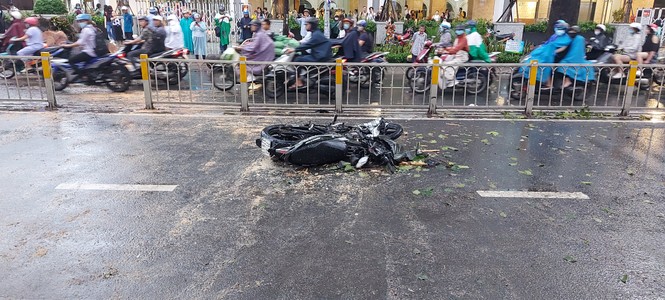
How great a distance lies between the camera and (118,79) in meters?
12.2

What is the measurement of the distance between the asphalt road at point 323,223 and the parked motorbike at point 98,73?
4498 millimetres

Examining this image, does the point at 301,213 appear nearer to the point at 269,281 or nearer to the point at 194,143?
the point at 269,281

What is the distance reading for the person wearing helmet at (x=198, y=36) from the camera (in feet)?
59.2

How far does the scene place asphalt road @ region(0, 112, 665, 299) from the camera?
12.6ft

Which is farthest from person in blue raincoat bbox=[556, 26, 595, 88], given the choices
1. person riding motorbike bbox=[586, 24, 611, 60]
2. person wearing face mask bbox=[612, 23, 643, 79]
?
person wearing face mask bbox=[612, 23, 643, 79]

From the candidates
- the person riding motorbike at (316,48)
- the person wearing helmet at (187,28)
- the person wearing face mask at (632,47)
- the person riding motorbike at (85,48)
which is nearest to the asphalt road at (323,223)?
the person riding motorbike at (316,48)

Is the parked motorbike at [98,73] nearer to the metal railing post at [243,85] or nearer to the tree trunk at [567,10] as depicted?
the metal railing post at [243,85]

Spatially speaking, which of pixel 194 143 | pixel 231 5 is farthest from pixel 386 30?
pixel 194 143

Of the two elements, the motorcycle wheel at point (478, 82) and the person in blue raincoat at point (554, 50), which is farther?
the motorcycle wheel at point (478, 82)

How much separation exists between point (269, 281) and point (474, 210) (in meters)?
2.45

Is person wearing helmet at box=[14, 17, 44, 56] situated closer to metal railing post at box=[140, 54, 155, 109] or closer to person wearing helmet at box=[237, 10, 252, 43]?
metal railing post at box=[140, 54, 155, 109]

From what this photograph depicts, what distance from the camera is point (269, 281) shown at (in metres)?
3.84

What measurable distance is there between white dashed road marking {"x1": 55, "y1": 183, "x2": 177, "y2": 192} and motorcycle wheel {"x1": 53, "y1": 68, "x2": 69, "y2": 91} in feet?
24.2

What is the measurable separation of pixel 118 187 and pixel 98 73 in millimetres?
7409
